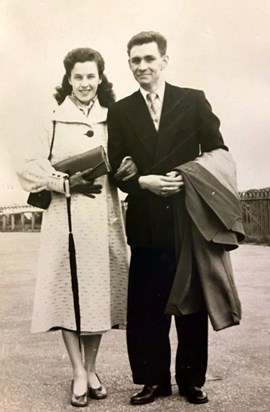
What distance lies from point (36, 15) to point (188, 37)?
0.78 meters

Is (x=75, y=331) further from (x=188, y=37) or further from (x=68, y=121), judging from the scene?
(x=188, y=37)

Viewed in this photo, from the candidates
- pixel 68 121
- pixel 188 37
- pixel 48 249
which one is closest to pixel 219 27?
pixel 188 37

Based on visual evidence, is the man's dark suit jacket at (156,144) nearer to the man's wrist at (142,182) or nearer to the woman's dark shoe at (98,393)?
the man's wrist at (142,182)

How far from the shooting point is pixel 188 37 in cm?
349

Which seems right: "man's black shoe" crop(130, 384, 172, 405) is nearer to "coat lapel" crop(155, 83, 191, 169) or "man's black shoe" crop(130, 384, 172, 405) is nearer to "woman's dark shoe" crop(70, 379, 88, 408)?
"woman's dark shoe" crop(70, 379, 88, 408)

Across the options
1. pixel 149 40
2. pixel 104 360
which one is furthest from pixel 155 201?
pixel 104 360

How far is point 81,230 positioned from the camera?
3301 millimetres

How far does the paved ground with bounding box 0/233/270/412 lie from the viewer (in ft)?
10.5

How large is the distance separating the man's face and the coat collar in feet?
0.76

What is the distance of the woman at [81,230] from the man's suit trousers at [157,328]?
0.10 metres

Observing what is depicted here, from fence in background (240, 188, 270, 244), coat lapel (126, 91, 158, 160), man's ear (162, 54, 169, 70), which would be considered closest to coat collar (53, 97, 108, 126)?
coat lapel (126, 91, 158, 160)

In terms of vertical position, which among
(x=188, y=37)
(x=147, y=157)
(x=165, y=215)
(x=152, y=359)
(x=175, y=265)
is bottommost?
(x=152, y=359)

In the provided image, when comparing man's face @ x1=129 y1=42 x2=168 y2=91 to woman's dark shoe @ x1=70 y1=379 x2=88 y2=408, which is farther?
man's face @ x1=129 y1=42 x2=168 y2=91

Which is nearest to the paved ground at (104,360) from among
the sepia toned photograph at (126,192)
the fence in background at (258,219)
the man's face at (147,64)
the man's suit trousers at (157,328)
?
the sepia toned photograph at (126,192)
